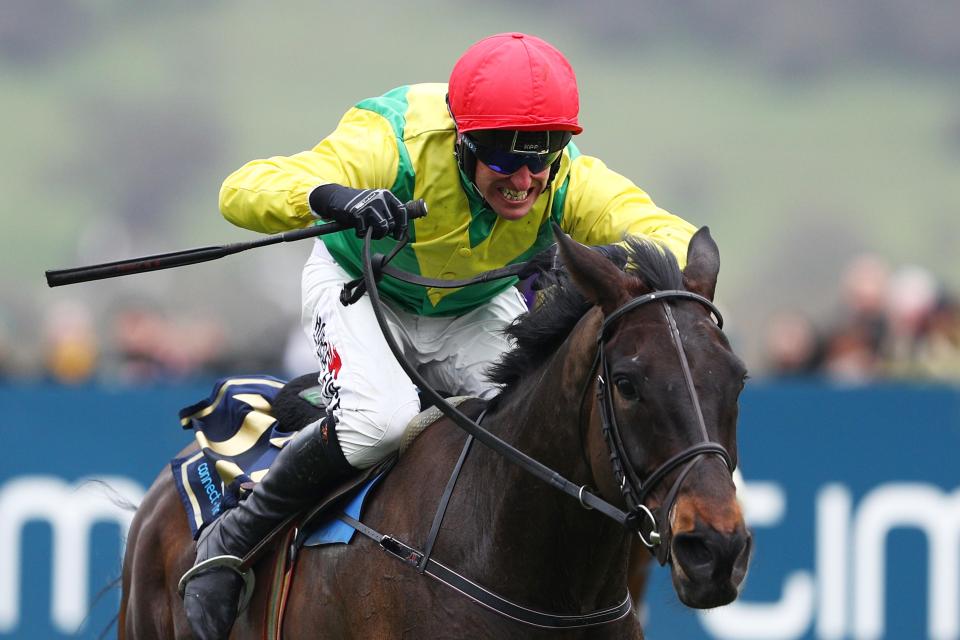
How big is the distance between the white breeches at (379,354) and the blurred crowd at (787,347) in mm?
4275

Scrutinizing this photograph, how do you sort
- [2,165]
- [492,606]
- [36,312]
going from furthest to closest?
[2,165] → [36,312] → [492,606]

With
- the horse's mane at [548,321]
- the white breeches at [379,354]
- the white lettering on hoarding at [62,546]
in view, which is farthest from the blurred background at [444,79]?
the horse's mane at [548,321]

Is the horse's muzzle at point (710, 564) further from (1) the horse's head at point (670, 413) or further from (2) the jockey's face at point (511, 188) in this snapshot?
(2) the jockey's face at point (511, 188)

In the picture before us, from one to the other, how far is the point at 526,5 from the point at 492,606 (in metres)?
12.6

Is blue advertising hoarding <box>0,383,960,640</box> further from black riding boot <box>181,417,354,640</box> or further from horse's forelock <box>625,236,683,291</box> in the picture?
horse's forelock <box>625,236,683,291</box>

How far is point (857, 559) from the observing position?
748 centimetres

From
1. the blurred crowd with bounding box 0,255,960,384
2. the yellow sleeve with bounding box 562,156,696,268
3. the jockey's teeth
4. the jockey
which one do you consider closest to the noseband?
the jockey

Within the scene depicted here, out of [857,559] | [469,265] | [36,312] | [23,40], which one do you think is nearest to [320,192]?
[469,265]

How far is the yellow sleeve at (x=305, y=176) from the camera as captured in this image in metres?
3.94

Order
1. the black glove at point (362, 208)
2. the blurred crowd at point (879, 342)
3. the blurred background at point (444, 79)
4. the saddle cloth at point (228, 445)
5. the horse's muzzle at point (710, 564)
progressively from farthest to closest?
the blurred background at point (444, 79), the blurred crowd at point (879, 342), the saddle cloth at point (228, 445), the black glove at point (362, 208), the horse's muzzle at point (710, 564)

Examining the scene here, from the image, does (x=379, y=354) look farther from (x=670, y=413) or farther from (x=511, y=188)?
(x=670, y=413)

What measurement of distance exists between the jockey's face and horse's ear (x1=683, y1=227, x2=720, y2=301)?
526 millimetres

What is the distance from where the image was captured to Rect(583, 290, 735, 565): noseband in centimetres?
306

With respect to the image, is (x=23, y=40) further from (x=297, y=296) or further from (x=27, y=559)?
(x=27, y=559)
